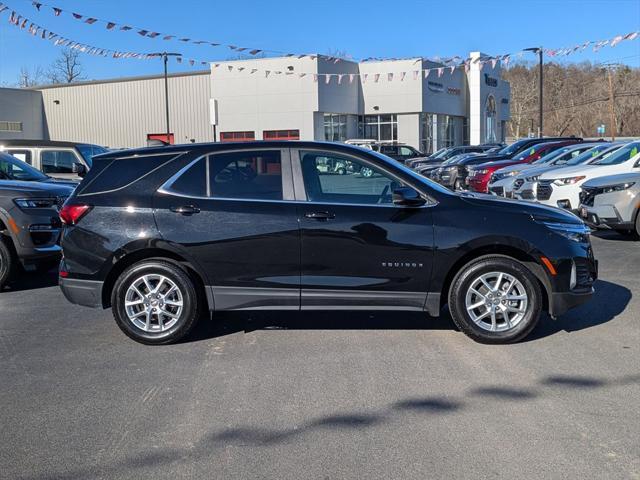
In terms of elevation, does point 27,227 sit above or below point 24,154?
below

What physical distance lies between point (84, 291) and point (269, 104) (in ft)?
130

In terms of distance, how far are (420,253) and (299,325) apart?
1.57 m

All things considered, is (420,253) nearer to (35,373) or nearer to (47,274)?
(35,373)

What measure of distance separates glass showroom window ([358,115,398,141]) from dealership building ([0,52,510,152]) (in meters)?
0.07

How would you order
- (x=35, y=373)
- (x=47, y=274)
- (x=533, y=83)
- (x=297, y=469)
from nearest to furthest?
1. (x=297, y=469)
2. (x=35, y=373)
3. (x=47, y=274)
4. (x=533, y=83)

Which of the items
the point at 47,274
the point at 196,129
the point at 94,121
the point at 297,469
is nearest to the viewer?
the point at 297,469

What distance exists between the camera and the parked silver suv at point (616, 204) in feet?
36.1

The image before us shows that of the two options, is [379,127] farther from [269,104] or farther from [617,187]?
[617,187]

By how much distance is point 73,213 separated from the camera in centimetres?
595

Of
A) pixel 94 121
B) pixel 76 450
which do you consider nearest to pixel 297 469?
pixel 76 450

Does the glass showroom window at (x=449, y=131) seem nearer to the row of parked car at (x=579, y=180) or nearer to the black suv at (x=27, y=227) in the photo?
the row of parked car at (x=579, y=180)

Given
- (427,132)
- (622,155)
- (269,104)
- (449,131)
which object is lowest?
(622,155)

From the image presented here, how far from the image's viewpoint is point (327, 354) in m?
5.63

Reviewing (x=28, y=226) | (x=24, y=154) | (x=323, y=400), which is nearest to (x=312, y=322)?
(x=323, y=400)
